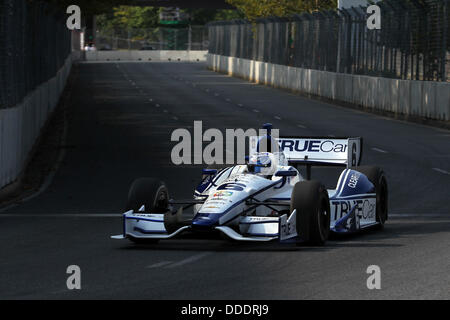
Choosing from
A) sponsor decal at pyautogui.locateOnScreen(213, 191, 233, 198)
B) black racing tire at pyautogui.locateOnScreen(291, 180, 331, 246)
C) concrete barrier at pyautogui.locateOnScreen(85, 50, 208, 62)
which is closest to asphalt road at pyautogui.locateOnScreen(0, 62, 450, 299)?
black racing tire at pyautogui.locateOnScreen(291, 180, 331, 246)

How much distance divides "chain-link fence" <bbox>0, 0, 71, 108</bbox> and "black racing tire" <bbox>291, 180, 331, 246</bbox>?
28.7ft

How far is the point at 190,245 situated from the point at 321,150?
3173mm

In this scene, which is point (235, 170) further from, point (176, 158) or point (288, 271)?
point (176, 158)

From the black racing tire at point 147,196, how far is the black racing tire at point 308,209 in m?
1.78

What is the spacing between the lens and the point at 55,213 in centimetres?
1800

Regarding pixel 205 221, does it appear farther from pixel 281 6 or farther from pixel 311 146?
pixel 281 6

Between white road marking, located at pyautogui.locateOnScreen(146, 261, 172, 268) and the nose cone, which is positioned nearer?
white road marking, located at pyautogui.locateOnScreen(146, 261, 172, 268)

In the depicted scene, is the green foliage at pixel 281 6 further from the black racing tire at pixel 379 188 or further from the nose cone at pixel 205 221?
the nose cone at pixel 205 221

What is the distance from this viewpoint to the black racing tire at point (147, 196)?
14352 millimetres

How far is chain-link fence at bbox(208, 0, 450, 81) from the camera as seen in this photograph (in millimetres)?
40188

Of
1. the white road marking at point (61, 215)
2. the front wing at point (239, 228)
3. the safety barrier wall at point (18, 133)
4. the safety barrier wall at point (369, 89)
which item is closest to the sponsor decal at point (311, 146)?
the white road marking at point (61, 215)

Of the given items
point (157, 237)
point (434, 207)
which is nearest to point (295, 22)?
point (434, 207)

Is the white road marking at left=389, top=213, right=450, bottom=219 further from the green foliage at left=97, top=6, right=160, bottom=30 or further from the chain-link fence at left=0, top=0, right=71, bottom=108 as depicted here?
the green foliage at left=97, top=6, right=160, bottom=30
